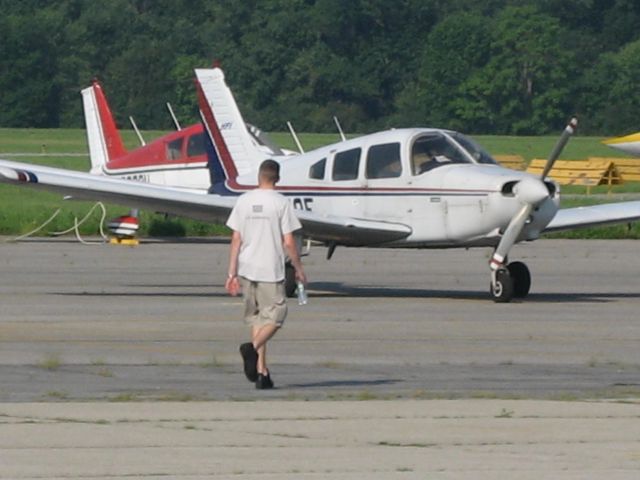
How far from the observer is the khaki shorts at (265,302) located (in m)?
12.8

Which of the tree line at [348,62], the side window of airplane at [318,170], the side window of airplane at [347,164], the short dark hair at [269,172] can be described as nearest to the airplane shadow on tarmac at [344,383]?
the short dark hair at [269,172]

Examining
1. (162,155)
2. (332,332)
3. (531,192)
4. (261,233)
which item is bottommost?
(162,155)

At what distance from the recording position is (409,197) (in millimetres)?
A: 20828

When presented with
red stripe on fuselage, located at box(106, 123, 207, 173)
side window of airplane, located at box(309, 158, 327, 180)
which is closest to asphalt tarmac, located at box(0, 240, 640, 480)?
side window of airplane, located at box(309, 158, 327, 180)

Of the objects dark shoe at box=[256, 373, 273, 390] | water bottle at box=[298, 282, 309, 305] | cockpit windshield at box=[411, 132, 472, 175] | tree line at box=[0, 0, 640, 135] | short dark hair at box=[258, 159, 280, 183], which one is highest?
short dark hair at box=[258, 159, 280, 183]

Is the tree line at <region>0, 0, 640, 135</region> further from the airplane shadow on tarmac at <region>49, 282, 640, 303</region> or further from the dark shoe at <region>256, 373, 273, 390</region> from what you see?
the dark shoe at <region>256, 373, 273, 390</region>

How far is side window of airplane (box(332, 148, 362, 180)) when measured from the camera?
70.4 feet

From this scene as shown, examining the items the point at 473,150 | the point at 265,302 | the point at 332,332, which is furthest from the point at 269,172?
the point at 473,150

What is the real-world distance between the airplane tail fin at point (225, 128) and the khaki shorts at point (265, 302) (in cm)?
1164

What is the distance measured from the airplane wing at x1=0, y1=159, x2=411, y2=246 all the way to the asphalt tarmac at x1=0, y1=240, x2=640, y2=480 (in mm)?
726

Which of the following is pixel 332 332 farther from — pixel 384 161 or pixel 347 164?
pixel 347 164

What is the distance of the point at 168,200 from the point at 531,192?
4321mm

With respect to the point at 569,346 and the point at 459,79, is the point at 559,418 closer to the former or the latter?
the point at 569,346

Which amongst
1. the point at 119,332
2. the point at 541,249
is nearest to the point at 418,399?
the point at 119,332
